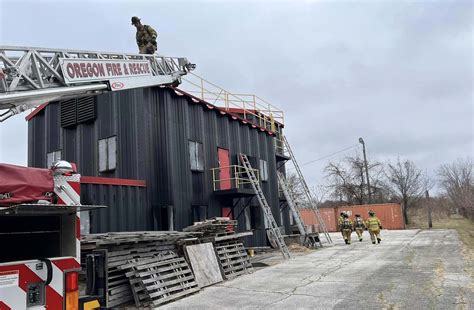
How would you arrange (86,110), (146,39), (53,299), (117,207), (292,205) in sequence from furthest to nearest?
(292,205)
(86,110)
(146,39)
(117,207)
(53,299)

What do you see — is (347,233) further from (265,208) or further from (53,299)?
(53,299)

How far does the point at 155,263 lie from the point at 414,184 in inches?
1697

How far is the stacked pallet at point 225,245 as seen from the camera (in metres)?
12.5

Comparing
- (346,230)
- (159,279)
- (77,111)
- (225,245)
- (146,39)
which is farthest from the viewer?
(346,230)

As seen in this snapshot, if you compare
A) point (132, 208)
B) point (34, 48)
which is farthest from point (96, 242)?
point (132, 208)

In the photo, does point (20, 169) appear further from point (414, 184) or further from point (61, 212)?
point (414, 184)

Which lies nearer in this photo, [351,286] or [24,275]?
[24,275]

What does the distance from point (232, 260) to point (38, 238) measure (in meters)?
9.57

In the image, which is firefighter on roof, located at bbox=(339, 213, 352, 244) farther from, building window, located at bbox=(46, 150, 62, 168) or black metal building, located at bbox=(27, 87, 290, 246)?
building window, located at bbox=(46, 150, 62, 168)

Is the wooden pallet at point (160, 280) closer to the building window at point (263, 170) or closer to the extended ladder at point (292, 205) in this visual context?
the extended ladder at point (292, 205)

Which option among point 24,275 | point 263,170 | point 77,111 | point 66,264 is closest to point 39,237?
point 66,264

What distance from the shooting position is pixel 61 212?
441 cm

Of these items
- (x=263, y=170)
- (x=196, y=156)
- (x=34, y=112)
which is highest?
(x=34, y=112)

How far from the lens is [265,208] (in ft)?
58.7
